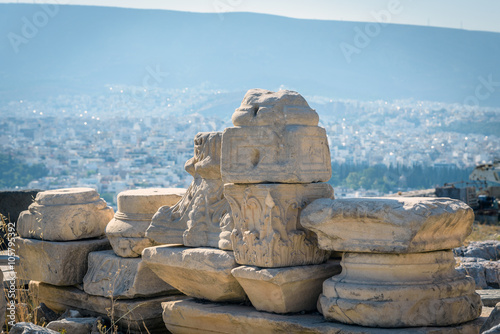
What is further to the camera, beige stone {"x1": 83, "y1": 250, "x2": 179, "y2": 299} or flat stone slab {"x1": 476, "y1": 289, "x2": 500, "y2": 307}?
beige stone {"x1": 83, "y1": 250, "x2": 179, "y2": 299}

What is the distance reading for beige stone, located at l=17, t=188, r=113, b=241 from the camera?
643cm

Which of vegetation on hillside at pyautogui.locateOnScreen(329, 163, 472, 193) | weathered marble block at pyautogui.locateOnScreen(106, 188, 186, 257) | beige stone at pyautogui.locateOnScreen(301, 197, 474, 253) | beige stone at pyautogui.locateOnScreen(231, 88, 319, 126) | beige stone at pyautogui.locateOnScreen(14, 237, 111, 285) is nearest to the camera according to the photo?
beige stone at pyautogui.locateOnScreen(301, 197, 474, 253)

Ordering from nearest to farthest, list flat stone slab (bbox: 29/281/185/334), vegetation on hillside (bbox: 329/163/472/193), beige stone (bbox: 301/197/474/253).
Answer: beige stone (bbox: 301/197/474/253)
flat stone slab (bbox: 29/281/185/334)
vegetation on hillside (bbox: 329/163/472/193)

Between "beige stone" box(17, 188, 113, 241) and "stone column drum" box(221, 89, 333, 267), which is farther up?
"stone column drum" box(221, 89, 333, 267)

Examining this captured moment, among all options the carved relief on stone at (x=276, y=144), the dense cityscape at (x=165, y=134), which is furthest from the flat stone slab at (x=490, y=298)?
the dense cityscape at (x=165, y=134)

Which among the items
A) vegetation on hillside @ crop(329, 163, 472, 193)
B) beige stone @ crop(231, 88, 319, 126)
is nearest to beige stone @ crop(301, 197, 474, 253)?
beige stone @ crop(231, 88, 319, 126)

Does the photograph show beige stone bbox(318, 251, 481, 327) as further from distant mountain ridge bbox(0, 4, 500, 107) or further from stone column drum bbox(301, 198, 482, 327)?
distant mountain ridge bbox(0, 4, 500, 107)

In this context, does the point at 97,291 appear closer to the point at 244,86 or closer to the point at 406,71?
the point at 244,86

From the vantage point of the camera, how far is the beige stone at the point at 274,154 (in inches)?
180

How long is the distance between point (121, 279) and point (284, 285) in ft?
7.00

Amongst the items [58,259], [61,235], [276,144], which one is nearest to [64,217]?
[61,235]

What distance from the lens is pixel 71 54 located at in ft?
96.0

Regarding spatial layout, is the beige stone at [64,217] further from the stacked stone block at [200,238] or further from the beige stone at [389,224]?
the beige stone at [389,224]

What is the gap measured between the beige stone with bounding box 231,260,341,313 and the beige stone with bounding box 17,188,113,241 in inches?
95.5
